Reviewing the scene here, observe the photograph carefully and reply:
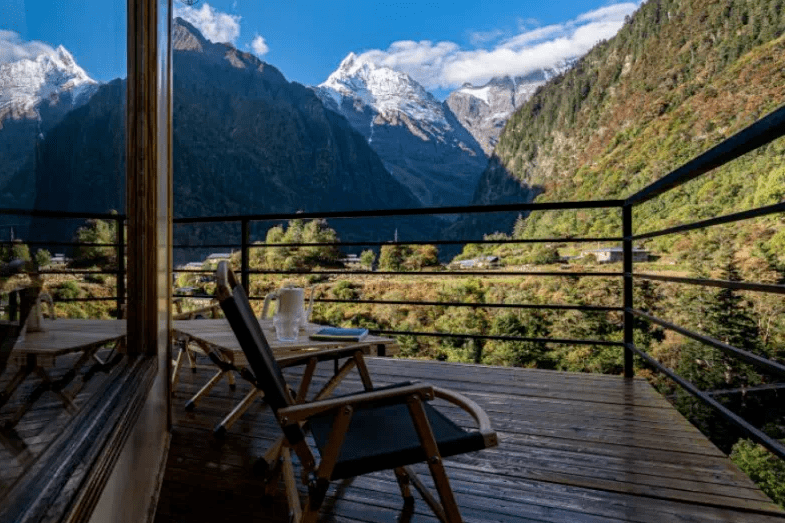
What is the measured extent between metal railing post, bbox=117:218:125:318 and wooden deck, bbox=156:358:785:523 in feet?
2.09

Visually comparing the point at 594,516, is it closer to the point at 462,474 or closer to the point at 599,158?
the point at 462,474

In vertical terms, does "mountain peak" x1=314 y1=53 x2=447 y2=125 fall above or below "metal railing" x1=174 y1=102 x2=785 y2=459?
above

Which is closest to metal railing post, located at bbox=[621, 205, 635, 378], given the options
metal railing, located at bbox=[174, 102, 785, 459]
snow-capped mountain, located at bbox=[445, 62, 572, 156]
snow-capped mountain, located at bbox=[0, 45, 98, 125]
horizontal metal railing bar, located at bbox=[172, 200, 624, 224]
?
metal railing, located at bbox=[174, 102, 785, 459]

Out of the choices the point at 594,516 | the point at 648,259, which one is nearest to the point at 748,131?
the point at 594,516

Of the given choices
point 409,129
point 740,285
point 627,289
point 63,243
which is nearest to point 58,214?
point 63,243

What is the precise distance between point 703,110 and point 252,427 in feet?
88.4

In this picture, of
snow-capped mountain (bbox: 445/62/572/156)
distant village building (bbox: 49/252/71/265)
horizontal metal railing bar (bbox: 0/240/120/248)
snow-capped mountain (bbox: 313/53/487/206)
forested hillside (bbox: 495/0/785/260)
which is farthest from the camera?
snow-capped mountain (bbox: 445/62/572/156)

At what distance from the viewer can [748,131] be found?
4.27 feet

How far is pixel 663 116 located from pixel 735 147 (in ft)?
92.7

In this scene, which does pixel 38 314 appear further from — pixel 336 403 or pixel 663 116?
pixel 663 116

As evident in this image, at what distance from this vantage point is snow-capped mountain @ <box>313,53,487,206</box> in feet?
167

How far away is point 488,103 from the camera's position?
234ft

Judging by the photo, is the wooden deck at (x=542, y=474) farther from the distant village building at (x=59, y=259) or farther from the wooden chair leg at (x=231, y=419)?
the distant village building at (x=59, y=259)

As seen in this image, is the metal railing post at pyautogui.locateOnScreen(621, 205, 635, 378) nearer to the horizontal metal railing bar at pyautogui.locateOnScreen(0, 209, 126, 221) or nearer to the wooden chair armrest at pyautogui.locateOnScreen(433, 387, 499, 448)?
the wooden chair armrest at pyautogui.locateOnScreen(433, 387, 499, 448)
